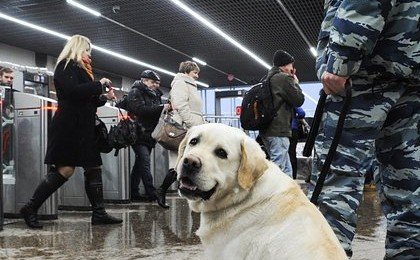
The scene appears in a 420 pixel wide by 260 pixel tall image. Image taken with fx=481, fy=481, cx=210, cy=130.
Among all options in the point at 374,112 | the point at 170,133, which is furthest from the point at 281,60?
the point at 374,112

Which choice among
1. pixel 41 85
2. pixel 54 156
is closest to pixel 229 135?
pixel 54 156

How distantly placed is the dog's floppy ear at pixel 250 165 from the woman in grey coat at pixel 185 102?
11.2ft

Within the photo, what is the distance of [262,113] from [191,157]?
3.16 meters

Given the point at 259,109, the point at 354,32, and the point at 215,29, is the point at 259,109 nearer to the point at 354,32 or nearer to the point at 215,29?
the point at 354,32

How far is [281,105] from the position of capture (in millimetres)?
5074

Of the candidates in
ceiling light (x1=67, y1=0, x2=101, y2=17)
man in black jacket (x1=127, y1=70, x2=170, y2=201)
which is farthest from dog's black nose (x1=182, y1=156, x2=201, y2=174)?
ceiling light (x1=67, y1=0, x2=101, y2=17)

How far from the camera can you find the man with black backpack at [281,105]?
5.02m

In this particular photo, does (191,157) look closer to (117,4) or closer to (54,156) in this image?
(54,156)

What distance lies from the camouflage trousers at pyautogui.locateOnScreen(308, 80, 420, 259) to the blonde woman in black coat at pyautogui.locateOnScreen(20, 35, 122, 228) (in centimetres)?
278

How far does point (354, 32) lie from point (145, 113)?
4641 mm

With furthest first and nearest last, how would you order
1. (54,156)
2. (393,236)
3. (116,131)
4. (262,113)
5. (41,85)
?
(41,85) < (116,131) < (262,113) < (54,156) < (393,236)

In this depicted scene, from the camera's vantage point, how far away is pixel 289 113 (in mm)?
5164

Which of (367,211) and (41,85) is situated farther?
(41,85)

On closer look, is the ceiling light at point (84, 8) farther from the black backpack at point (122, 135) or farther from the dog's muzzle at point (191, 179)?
the dog's muzzle at point (191, 179)
